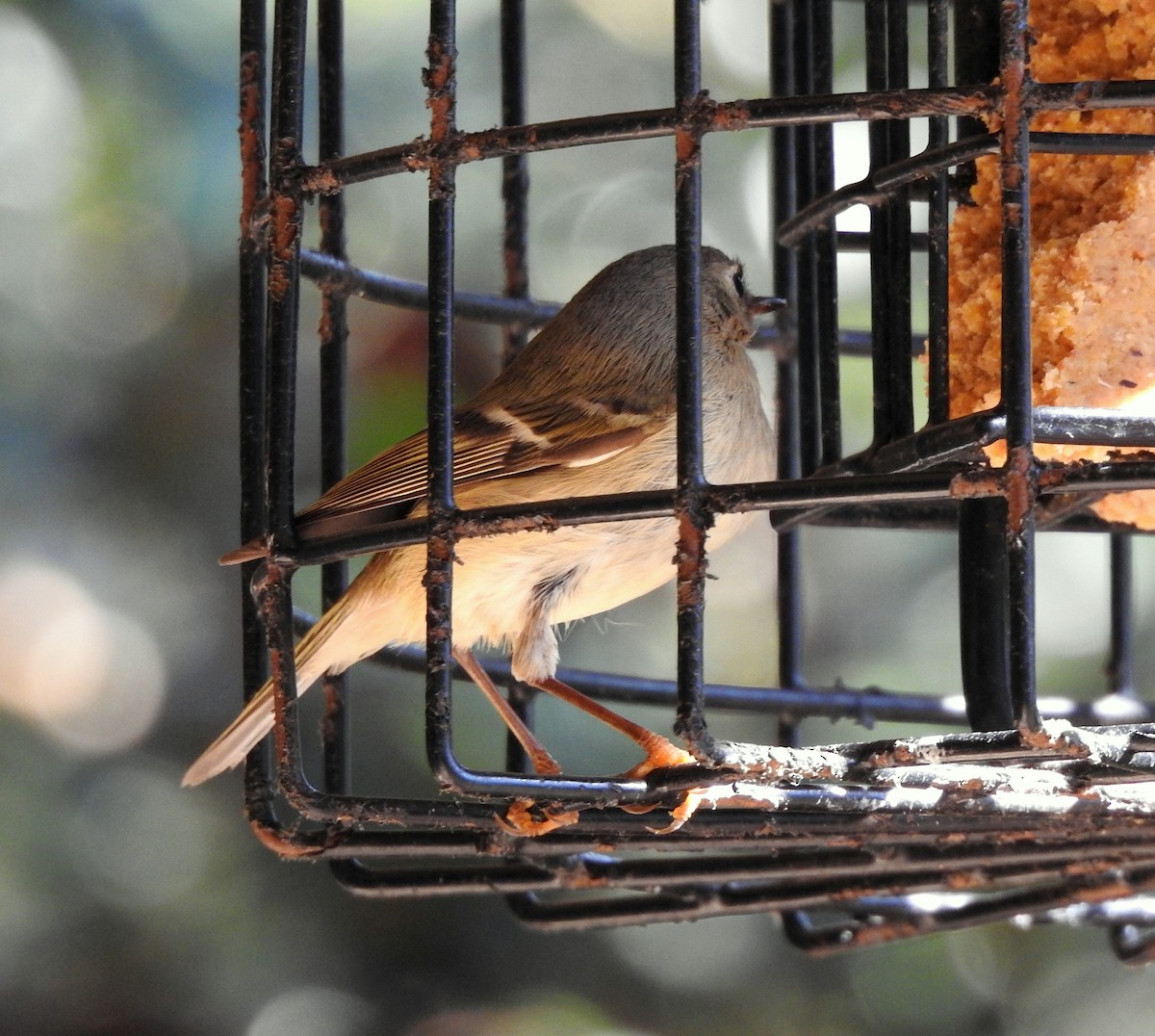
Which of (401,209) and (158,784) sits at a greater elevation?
(401,209)

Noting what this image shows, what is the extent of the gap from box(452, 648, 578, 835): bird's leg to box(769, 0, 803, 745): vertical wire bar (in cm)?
71

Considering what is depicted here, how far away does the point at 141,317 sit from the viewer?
13.9 ft

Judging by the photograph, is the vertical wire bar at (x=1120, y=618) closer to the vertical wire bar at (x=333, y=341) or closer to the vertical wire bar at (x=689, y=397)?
the vertical wire bar at (x=333, y=341)

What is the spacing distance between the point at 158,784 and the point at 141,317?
3.73 ft

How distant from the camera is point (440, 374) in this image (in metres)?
2.05

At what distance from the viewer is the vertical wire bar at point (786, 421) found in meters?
3.37

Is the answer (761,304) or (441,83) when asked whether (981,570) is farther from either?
(761,304)

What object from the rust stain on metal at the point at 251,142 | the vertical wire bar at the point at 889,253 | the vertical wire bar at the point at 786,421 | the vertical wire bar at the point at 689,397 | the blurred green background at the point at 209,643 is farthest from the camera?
the blurred green background at the point at 209,643

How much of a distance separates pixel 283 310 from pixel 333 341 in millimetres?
608

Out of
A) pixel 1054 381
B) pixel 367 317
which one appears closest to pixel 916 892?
pixel 1054 381

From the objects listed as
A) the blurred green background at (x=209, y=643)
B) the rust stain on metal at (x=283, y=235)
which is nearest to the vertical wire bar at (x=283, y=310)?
the rust stain on metal at (x=283, y=235)

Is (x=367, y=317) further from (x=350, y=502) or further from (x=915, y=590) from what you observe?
(x=350, y=502)

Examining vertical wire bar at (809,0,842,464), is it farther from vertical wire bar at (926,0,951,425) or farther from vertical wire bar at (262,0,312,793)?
vertical wire bar at (262,0,312,793)

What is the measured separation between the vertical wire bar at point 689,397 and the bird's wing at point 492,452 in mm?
589
